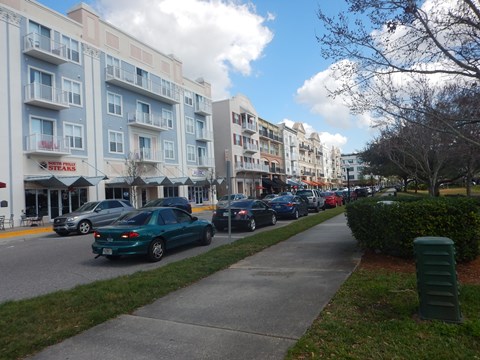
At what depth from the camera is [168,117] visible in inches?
1581

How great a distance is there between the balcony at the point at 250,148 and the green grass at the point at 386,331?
52.1m

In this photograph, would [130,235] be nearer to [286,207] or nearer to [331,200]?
[286,207]

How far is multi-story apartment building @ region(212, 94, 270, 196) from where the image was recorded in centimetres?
5353

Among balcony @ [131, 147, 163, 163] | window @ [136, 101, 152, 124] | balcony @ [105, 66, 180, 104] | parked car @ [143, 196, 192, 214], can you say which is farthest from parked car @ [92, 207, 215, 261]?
window @ [136, 101, 152, 124]

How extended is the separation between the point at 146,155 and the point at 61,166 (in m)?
9.43

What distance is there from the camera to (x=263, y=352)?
376cm

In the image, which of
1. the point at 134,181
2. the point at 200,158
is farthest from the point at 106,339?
the point at 200,158

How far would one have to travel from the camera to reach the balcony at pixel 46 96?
80.7 ft

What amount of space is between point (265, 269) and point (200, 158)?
3826 centimetres

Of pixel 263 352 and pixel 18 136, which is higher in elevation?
pixel 18 136

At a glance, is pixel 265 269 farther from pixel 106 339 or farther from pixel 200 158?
pixel 200 158

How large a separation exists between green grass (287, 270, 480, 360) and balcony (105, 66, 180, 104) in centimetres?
3084

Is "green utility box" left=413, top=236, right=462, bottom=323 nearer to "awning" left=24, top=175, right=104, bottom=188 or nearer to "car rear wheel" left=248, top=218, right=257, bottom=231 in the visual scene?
"car rear wheel" left=248, top=218, right=257, bottom=231

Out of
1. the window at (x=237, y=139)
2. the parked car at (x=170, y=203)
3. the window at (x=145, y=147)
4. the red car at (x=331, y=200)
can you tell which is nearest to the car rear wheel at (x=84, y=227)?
the parked car at (x=170, y=203)
